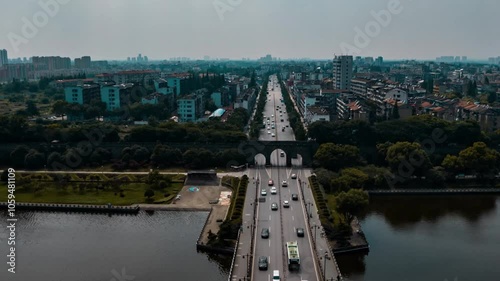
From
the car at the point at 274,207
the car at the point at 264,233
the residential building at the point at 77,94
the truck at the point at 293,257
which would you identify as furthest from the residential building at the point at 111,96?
the truck at the point at 293,257

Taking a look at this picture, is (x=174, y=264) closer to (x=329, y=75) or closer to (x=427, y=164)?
(x=427, y=164)

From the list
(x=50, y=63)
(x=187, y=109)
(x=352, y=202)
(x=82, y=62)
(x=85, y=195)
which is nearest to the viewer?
(x=352, y=202)

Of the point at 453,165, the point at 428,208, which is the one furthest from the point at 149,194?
the point at 453,165

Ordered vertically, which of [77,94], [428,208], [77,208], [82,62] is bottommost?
[428,208]

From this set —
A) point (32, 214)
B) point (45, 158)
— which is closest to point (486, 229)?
point (32, 214)

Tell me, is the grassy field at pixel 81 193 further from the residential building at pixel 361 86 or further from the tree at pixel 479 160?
the residential building at pixel 361 86

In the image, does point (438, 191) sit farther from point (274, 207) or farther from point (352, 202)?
point (274, 207)
